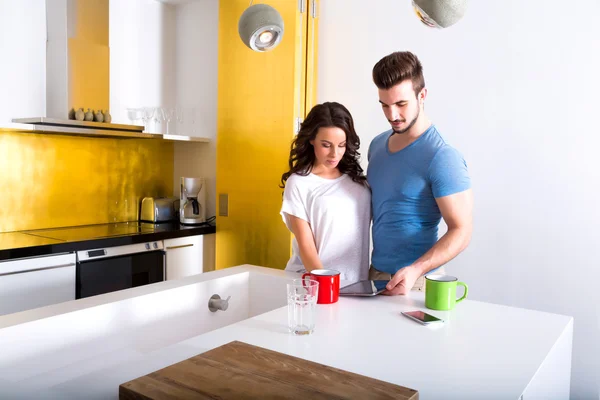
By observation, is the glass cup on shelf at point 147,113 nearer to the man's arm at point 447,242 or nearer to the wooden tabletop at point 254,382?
the man's arm at point 447,242

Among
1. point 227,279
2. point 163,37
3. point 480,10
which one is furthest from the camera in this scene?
point 163,37

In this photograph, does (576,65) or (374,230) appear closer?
(374,230)

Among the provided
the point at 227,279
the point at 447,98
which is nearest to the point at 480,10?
the point at 447,98

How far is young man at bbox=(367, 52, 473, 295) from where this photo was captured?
172 cm

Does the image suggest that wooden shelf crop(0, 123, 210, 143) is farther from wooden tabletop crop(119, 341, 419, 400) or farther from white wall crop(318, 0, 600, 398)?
wooden tabletop crop(119, 341, 419, 400)

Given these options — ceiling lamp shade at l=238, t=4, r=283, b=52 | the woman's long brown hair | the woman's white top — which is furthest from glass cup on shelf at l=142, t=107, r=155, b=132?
ceiling lamp shade at l=238, t=4, r=283, b=52

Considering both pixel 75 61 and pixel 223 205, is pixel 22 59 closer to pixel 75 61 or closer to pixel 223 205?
pixel 75 61

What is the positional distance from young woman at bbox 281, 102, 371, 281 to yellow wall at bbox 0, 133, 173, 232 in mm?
2045

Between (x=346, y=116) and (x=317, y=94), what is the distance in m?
1.41

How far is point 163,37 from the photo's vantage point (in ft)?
12.8

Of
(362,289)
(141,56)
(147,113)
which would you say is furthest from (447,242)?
(141,56)

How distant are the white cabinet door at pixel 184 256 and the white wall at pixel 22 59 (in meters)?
1.15

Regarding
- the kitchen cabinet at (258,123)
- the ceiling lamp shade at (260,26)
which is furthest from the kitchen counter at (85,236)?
the ceiling lamp shade at (260,26)

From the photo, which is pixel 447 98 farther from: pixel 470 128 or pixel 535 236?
pixel 535 236
